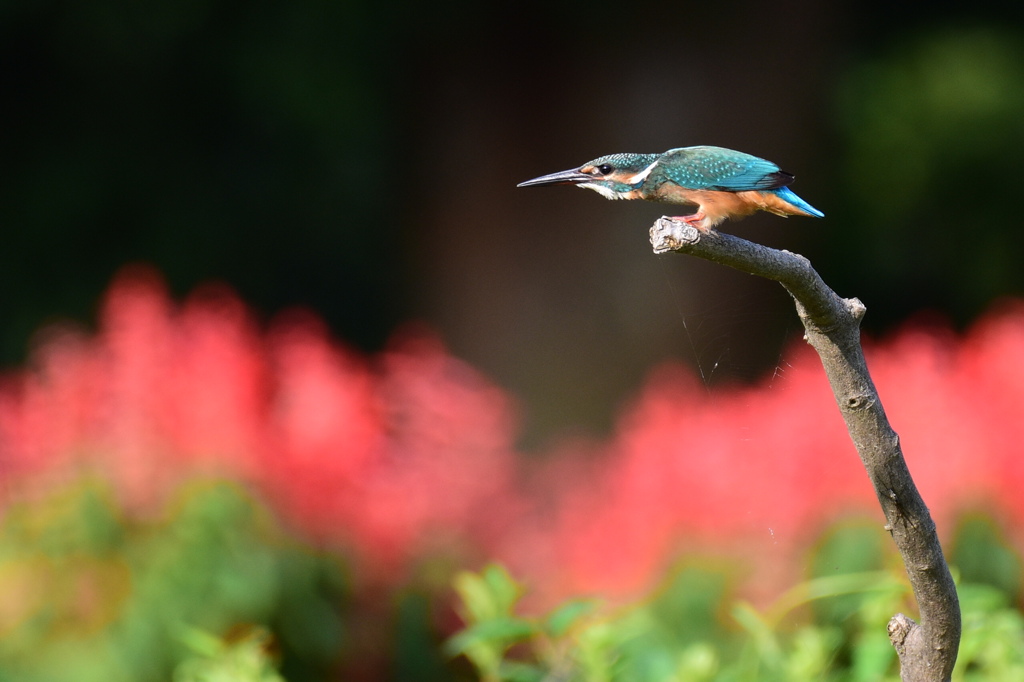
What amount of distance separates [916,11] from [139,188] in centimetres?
427

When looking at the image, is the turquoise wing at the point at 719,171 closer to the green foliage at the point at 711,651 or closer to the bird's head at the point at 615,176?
the bird's head at the point at 615,176

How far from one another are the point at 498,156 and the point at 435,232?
22.2 inches

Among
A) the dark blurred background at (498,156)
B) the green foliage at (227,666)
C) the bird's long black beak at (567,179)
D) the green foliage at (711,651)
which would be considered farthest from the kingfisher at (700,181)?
the dark blurred background at (498,156)

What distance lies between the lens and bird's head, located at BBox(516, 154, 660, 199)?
89cm

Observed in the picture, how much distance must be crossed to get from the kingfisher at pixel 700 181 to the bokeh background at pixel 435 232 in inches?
5.6

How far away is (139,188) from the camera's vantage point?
5465mm

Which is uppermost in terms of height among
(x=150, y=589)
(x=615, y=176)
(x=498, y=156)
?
(x=498, y=156)

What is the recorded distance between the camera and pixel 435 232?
482 cm

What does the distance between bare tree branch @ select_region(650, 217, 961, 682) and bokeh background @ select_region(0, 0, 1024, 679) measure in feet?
0.45

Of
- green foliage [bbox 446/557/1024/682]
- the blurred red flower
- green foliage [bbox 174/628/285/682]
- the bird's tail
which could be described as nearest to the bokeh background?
the blurred red flower

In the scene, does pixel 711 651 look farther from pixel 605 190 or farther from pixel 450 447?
pixel 450 447

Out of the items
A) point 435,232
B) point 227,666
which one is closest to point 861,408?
point 227,666

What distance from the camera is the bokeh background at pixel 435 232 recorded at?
2.30 m

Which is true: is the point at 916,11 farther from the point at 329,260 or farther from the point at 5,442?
the point at 5,442
